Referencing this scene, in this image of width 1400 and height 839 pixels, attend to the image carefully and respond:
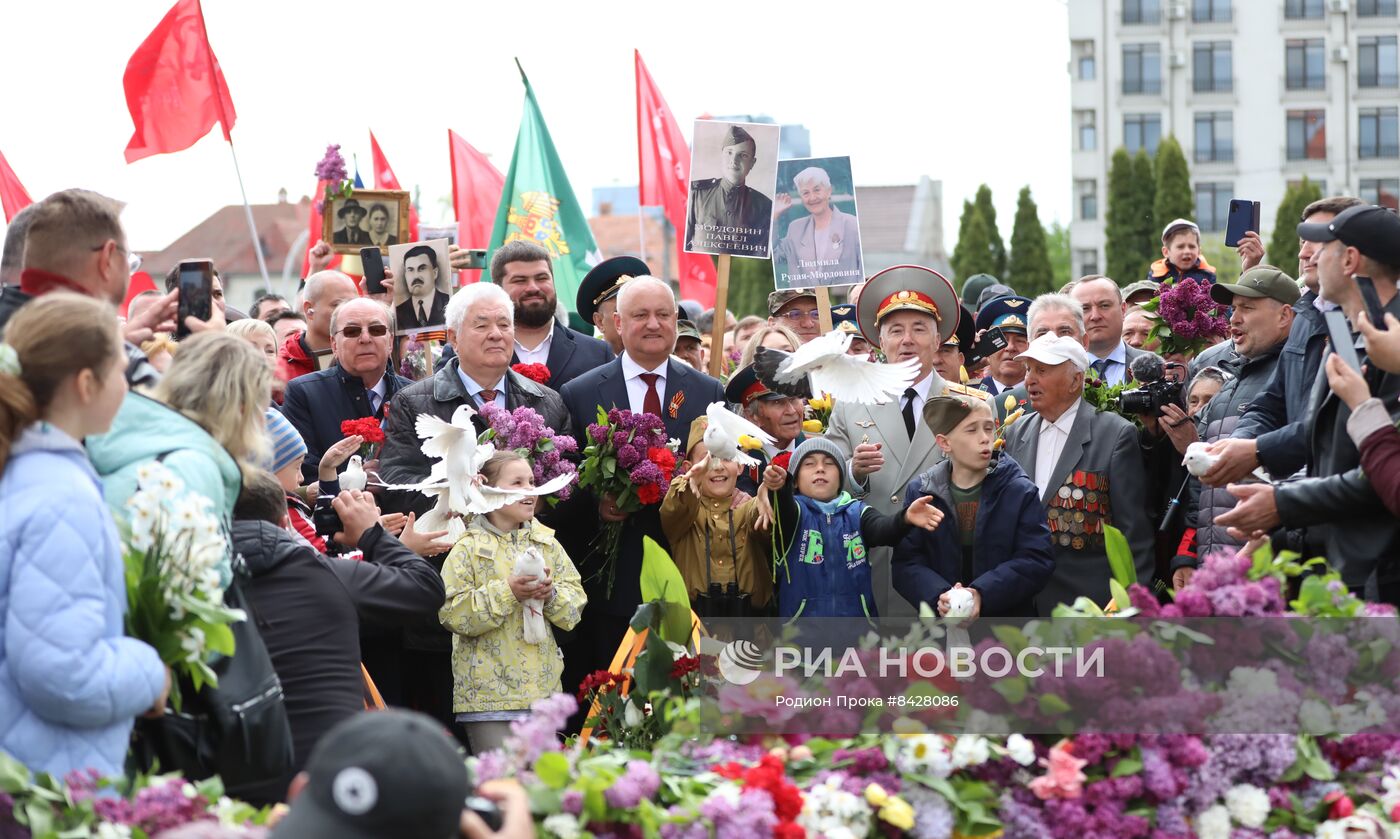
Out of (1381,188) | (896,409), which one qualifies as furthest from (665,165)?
(1381,188)

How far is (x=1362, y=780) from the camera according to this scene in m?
4.16

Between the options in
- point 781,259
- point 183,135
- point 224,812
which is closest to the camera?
point 224,812

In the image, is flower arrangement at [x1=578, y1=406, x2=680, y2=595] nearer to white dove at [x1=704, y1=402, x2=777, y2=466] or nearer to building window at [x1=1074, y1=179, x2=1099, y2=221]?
white dove at [x1=704, y1=402, x2=777, y2=466]

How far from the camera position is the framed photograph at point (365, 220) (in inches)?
392

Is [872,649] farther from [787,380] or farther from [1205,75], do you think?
[1205,75]

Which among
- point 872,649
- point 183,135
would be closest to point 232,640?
point 872,649

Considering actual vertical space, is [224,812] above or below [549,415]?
below

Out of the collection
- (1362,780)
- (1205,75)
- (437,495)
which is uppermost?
(1205,75)

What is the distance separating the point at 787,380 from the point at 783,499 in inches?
20.7

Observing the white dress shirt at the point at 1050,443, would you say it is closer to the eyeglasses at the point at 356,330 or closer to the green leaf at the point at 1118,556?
the green leaf at the point at 1118,556

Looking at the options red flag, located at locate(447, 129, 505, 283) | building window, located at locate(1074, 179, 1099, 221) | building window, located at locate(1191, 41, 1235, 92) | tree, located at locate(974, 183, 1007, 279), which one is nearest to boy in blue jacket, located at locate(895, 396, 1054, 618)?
red flag, located at locate(447, 129, 505, 283)

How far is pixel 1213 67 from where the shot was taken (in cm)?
7138

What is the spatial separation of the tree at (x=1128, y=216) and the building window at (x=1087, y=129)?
447 inches

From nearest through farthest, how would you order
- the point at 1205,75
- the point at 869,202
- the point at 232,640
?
the point at 232,640 → the point at 1205,75 → the point at 869,202
